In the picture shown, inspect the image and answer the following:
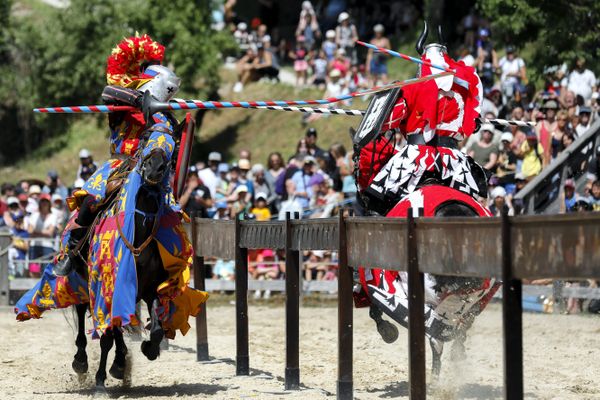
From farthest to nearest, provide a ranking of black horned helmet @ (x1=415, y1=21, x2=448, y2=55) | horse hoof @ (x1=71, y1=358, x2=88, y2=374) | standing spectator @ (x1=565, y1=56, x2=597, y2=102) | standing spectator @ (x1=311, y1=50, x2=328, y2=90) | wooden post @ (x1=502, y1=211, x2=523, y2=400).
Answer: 1. standing spectator @ (x1=311, y1=50, x2=328, y2=90)
2. standing spectator @ (x1=565, y1=56, x2=597, y2=102)
3. horse hoof @ (x1=71, y1=358, x2=88, y2=374)
4. black horned helmet @ (x1=415, y1=21, x2=448, y2=55)
5. wooden post @ (x1=502, y1=211, x2=523, y2=400)

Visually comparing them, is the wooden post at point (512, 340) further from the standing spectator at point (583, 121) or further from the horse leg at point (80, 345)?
the standing spectator at point (583, 121)

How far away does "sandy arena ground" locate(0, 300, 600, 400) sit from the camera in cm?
955

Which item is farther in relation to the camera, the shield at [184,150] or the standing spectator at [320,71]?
the standing spectator at [320,71]

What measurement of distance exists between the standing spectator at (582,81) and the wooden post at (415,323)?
35.8 ft

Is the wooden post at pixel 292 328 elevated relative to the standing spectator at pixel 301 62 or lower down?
lower down

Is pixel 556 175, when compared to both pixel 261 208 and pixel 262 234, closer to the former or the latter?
pixel 261 208

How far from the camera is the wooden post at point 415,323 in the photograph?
7.37 meters

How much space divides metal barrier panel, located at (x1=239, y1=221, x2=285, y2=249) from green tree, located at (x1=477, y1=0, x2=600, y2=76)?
843cm

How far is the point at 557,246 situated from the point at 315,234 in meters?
3.60

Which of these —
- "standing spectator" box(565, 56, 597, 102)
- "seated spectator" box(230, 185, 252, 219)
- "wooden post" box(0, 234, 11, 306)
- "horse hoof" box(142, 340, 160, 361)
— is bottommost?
"horse hoof" box(142, 340, 160, 361)

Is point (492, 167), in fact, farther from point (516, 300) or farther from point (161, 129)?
point (516, 300)

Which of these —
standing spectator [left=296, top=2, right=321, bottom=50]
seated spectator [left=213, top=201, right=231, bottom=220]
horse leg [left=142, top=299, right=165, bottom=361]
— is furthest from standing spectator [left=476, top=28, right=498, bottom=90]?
horse leg [left=142, top=299, right=165, bottom=361]

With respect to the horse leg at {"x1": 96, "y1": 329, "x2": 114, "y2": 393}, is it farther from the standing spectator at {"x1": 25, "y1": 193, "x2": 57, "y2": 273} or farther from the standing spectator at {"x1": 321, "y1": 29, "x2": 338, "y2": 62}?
the standing spectator at {"x1": 321, "y1": 29, "x2": 338, "y2": 62}

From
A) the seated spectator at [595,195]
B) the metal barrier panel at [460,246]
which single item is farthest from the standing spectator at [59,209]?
the metal barrier panel at [460,246]
